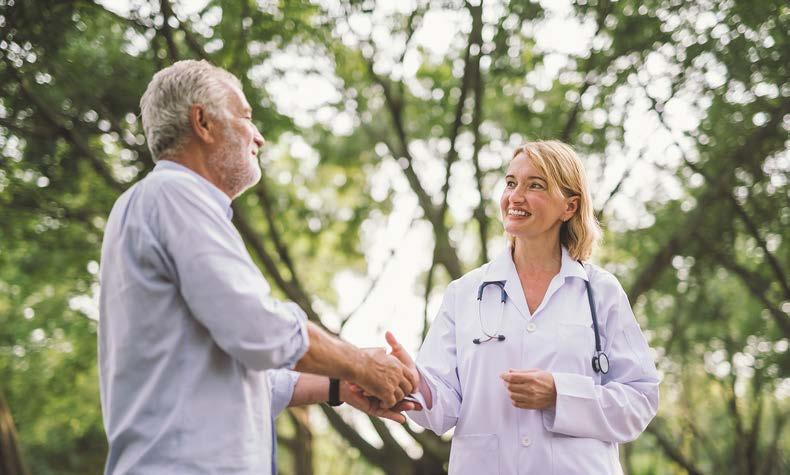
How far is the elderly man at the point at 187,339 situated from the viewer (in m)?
2.53

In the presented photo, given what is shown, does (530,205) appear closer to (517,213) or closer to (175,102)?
(517,213)

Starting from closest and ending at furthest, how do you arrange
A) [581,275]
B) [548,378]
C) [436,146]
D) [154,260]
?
[154,260] → [548,378] → [581,275] → [436,146]

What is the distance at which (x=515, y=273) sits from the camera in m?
3.91

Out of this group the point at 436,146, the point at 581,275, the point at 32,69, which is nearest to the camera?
the point at 581,275

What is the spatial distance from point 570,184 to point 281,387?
1.76 metres

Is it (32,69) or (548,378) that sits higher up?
(32,69)

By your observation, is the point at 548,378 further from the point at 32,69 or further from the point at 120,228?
the point at 32,69

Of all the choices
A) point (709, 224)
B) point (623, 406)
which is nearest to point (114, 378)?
point (623, 406)

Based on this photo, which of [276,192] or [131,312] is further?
[276,192]

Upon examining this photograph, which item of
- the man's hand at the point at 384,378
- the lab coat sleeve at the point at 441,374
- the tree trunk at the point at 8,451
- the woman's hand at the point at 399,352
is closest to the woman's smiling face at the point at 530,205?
the lab coat sleeve at the point at 441,374

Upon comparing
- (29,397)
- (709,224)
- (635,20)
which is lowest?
(29,397)

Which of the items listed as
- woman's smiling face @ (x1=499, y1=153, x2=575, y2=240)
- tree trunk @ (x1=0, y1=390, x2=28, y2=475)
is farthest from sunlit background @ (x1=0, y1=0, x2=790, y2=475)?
woman's smiling face @ (x1=499, y1=153, x2=575, y2=240)

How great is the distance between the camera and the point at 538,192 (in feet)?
12.8

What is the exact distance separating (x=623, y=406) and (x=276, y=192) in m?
11.3
